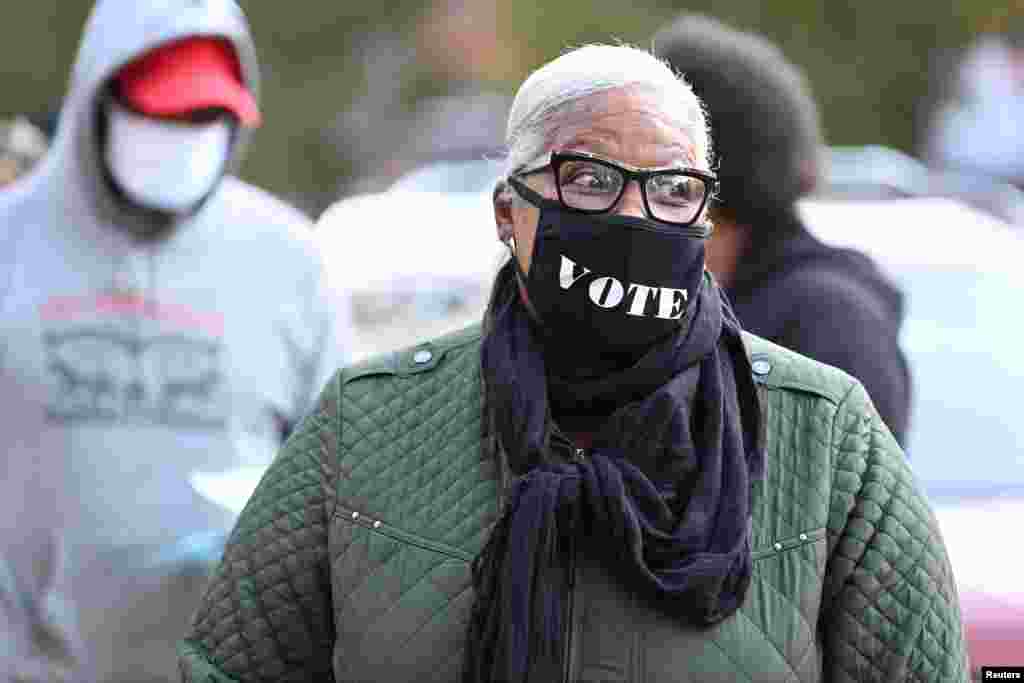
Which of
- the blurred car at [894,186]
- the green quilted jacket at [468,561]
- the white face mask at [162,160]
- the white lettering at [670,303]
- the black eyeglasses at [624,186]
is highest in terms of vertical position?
the black eyeglasses at [624,186]

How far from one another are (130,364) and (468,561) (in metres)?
2.19

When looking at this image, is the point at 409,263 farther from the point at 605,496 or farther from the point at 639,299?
the point at 605,496

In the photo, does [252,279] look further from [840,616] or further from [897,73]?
[897,73]

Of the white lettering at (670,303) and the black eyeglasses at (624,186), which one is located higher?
the black eyeglasses at (624,186)

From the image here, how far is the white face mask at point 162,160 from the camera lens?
15.9 feet

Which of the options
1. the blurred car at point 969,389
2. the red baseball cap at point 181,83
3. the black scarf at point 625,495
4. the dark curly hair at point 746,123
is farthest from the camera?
the red baseball cap at point 181,83

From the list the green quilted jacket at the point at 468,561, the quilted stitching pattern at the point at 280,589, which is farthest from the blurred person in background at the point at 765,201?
the quilted stitching pattern at the point at 280,589

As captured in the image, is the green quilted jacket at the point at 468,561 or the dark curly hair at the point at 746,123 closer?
the green quilted jacket at the point at 468,561

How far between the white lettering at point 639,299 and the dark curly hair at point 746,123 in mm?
1553

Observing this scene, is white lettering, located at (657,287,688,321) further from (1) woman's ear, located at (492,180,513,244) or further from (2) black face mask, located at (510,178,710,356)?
(1) woman's ear, located at (492,180,513,244)

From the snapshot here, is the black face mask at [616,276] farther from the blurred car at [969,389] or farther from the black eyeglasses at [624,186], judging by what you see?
the blurred car at [969,389]

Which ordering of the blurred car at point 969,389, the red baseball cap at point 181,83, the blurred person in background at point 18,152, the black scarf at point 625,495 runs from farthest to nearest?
the blurred person in background at point 18,152
the red baseball cap at point 181,83
the blurred car at point 969,389
the black scarf at point 625,495

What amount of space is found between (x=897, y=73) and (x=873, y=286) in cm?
1883

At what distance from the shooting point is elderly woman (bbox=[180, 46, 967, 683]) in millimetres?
2582
